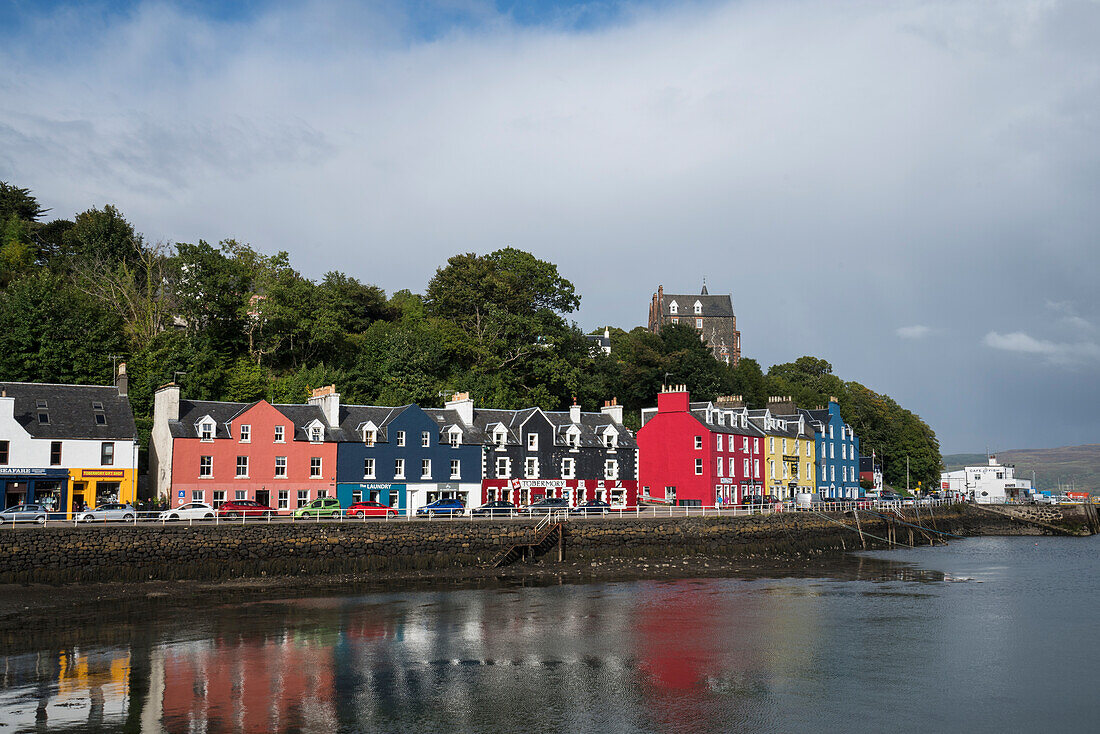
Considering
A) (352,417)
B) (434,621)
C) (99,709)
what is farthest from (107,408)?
(99,709)

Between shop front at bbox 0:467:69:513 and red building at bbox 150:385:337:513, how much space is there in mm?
5422

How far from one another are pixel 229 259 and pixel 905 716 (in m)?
60.7

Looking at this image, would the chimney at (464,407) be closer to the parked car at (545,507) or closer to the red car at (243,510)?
the parked car at (545,507)

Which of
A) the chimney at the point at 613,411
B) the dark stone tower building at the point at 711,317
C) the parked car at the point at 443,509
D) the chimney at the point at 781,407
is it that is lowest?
the parked car at the point at 443,509

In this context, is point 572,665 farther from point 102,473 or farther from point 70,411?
point 70,411

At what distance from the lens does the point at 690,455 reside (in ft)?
231

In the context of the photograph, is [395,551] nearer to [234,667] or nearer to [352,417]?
[352,417]

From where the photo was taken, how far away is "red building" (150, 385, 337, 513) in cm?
5131

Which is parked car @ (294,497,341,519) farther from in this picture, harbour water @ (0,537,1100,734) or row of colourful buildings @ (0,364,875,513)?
harbour water @ (0,537,1100,734)

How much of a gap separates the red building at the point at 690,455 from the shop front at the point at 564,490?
8.97ft

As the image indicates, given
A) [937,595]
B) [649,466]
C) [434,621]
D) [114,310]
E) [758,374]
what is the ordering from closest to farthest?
[434,621]
[937,595]
[114,310]
[649,466]
[758,374]

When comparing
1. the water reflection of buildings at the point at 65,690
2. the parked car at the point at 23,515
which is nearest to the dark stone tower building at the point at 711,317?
the parked car at the point at 23,515

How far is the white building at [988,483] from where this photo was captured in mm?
124594

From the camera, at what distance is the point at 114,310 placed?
2586 inches
